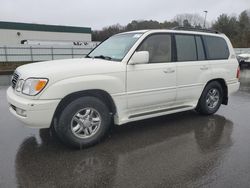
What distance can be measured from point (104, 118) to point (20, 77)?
144 cm

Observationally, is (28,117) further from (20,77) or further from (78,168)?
(78,168)

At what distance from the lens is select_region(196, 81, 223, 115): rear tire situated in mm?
5742

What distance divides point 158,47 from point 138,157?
211 cm

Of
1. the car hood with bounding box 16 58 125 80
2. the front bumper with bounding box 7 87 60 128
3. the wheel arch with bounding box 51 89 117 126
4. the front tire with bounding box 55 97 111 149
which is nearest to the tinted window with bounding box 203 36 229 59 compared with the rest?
the car hood with bounding box 16 58 125 80

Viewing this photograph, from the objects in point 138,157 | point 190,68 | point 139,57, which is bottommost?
point 138,157

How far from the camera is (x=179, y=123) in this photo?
5508 mm

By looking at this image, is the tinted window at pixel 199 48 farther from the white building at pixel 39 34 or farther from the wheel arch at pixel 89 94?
the white building at pixel 39 34

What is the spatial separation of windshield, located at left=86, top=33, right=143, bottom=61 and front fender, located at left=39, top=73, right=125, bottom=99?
1.54 feet

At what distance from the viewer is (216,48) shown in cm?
588

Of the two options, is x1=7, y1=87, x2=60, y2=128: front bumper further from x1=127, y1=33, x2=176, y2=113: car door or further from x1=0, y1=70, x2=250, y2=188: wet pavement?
x1=127, y1=33, x2=176, y2=113: car door

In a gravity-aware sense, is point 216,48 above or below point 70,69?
above

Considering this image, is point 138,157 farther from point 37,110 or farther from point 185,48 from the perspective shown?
point 185,48

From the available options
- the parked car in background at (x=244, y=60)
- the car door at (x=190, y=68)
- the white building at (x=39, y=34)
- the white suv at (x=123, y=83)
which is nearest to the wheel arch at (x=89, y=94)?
the white suv at (x=123, y=83)

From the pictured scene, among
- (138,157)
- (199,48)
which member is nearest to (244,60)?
(199,48)
